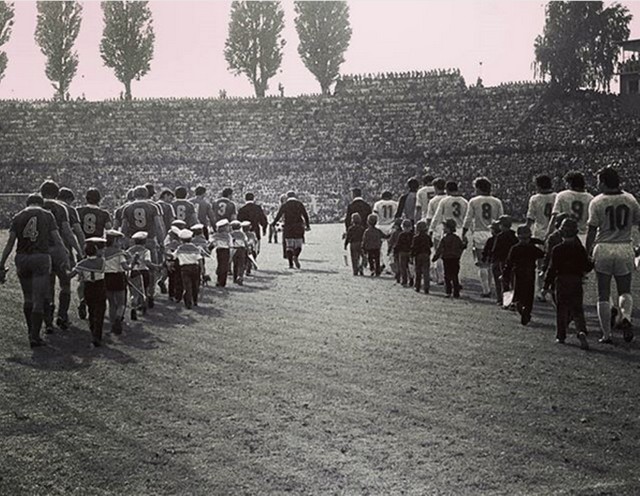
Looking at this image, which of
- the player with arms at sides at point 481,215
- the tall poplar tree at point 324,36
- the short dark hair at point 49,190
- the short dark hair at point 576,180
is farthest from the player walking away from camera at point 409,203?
the tall poplar tree at point 324,36

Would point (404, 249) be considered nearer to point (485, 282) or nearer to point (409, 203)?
point (409, 203)

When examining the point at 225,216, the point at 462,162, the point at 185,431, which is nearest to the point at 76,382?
the point at 185,431

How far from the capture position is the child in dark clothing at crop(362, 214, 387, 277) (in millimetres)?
18733

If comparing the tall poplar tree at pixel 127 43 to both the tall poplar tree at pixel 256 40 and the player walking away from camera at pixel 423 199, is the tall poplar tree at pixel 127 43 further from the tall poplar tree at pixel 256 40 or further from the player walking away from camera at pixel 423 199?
the player walking away from camera at pixel 423 199

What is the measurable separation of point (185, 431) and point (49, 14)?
61.8m

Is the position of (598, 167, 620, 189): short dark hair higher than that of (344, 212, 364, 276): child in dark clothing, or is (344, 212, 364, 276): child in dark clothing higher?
(598, 167, 620, 189): short dark hair

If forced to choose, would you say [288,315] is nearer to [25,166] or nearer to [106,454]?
[106,454]

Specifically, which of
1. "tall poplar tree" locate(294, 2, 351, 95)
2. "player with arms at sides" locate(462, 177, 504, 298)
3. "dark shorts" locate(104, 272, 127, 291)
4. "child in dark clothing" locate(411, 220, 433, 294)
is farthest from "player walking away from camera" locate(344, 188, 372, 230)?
"tall poplar tree" locate(294, 2, 351, 95)

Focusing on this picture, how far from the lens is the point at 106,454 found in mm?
6469

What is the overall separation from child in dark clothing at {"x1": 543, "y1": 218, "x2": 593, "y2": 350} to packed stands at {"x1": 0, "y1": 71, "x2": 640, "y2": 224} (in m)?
36.7

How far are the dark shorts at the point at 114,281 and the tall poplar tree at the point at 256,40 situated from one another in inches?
2074

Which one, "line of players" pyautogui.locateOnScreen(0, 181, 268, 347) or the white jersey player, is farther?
the white jersey player

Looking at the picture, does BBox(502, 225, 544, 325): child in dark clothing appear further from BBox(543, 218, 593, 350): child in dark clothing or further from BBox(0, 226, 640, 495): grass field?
BBox(543, 218, 593, 350): child in dark clothing

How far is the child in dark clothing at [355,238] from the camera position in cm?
1929
